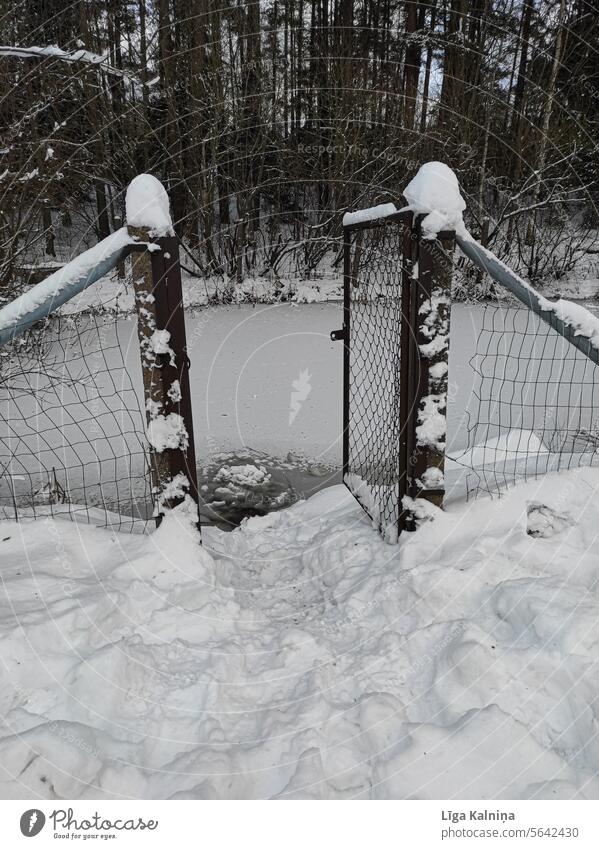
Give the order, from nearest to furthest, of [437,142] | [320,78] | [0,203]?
[0,203]
[437,142]
[320,78]

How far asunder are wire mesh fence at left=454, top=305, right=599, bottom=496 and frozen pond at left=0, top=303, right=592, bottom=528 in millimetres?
121

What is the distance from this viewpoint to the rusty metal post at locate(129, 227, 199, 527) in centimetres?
216

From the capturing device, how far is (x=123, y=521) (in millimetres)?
2826

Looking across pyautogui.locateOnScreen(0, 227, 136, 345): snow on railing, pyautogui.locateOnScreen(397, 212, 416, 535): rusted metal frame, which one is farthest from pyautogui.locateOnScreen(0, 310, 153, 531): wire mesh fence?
pyautogui.locateOnScreen(397, 212, 416, 535): rusted metal frame

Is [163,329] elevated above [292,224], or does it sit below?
below

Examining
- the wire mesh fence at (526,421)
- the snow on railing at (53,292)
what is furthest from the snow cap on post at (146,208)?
the wire mesh fence at (526,421)

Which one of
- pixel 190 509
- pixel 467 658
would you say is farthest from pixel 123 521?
pixel 467 658

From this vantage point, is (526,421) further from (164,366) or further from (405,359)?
(164,366)

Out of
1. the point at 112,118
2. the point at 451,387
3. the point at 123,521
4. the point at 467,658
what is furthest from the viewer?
the point at 112,118

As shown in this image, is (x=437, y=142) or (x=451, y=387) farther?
(x=437, y=142)

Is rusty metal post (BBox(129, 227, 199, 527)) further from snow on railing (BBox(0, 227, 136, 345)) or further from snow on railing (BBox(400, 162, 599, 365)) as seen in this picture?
snow on railing (BBox(400, 162, 599, 365))

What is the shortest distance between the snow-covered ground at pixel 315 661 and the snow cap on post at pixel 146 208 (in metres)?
1.24
